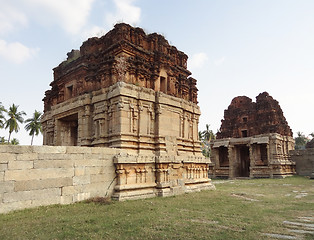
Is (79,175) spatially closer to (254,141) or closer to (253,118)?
(254,141)

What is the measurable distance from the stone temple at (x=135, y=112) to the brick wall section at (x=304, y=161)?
67.7ft

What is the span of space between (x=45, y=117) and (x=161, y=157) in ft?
31.4

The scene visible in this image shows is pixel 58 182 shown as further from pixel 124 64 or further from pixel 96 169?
pixel 124 64

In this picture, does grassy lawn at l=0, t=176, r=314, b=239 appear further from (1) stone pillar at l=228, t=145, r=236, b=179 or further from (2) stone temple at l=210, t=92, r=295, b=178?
(1) stone pillar at l=228, t=145, r=236, b=179

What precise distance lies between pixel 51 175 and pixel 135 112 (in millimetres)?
4953

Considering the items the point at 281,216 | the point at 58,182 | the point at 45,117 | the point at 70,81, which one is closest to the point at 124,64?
the point at 70,81

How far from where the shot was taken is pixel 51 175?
301 inches

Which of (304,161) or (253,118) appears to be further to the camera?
(253,118)

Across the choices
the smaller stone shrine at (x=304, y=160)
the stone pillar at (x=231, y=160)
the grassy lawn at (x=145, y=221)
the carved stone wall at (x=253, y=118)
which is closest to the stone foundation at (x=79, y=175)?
the grassy lawn at (x=145, y=221)

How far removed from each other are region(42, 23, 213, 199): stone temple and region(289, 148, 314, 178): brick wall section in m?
20.6

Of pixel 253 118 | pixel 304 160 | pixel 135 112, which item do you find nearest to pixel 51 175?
pixel 135 112

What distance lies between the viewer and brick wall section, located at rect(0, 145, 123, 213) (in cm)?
672

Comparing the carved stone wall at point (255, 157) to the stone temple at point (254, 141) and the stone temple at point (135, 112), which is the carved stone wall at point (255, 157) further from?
the stone temple at point (135, 112)

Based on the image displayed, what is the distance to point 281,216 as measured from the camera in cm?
712
